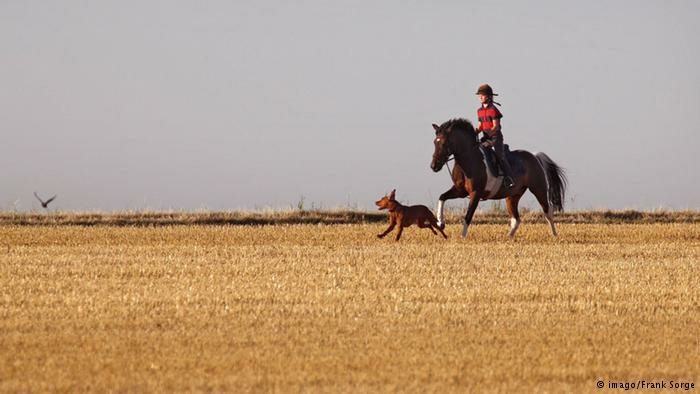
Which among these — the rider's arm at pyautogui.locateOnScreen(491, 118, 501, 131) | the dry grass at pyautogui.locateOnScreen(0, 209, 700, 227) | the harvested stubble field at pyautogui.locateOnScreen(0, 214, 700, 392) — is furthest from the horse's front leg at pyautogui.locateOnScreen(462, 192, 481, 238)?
the dry grass at pyautogui.locateOnScreen(0, 209, 700, 227)

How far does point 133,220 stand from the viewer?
84.6 ft

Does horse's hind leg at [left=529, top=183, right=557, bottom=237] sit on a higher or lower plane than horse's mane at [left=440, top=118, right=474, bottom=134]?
lower

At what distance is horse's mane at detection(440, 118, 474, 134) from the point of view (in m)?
19.5

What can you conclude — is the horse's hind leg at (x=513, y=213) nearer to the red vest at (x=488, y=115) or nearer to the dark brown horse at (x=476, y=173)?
the dark brown horse at (x=476, y=173)

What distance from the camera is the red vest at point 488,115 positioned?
1986cm

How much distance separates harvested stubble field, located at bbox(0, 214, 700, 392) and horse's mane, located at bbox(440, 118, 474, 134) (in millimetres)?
2210

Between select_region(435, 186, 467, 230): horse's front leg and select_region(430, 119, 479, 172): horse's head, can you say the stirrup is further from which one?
select_region(430, 119, 479, 172): horse's head

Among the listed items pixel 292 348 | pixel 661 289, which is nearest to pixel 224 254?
pixel 661 289

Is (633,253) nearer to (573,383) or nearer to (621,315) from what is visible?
(621,315)

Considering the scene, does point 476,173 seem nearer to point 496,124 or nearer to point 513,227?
point 496,124

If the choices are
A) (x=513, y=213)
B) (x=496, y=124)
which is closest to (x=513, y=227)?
(x=513, y=213)

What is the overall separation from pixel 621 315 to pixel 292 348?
3.75 m

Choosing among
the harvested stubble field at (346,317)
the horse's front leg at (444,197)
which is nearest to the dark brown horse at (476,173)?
the horse's front leg at (444,197)

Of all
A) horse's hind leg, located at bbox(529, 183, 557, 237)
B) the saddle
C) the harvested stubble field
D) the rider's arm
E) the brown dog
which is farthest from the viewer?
horse's hind leg, located at bbox(529, 183, 557, 237)
